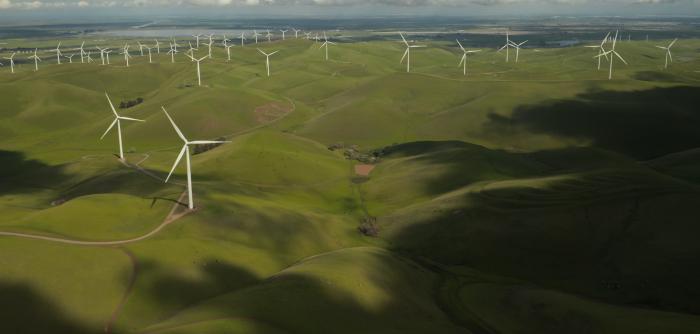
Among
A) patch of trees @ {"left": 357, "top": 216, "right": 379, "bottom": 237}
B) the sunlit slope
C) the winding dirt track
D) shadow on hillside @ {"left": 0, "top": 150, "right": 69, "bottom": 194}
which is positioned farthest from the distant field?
shadow on hillside @ {"left": 0, "top": 150, "right": 69, "bottom": 194}

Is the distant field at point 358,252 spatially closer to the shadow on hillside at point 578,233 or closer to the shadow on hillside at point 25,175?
the shadow on hillside at point 578,233

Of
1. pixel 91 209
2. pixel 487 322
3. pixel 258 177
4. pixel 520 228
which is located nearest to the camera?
pixel 487 322

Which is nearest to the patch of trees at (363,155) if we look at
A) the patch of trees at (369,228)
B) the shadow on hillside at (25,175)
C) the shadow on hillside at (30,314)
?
the patch of trees at (369,228)

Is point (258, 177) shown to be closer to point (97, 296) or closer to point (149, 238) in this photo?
point (149, 238)

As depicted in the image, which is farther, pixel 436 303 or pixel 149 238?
pixel 149 238

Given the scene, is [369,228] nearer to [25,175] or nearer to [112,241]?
[112,241]

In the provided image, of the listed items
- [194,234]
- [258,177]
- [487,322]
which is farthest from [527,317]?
[258,177]
